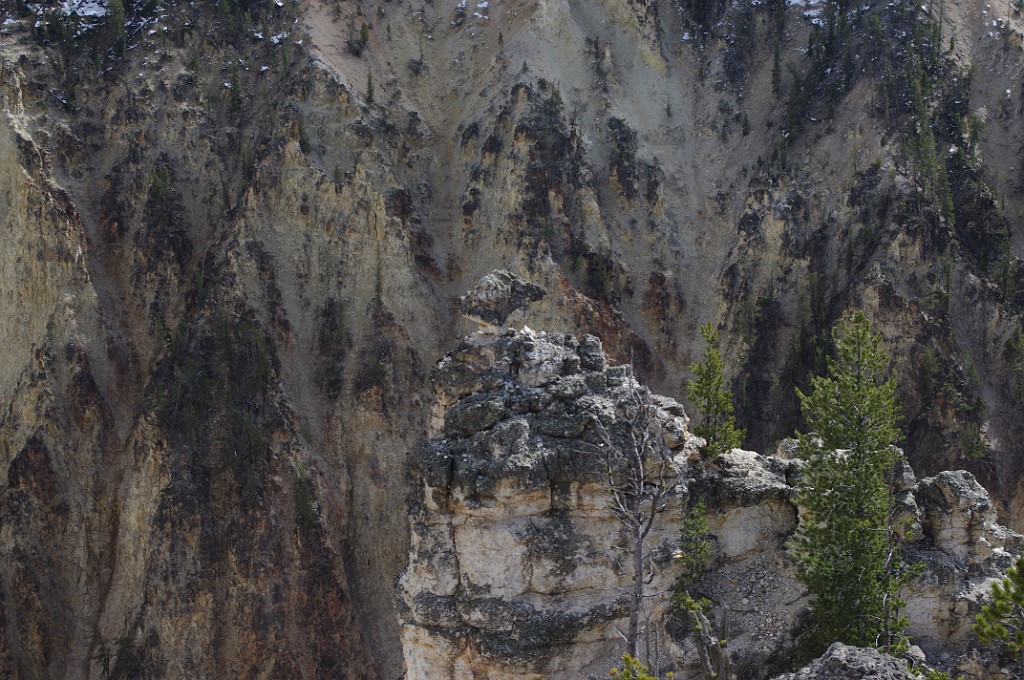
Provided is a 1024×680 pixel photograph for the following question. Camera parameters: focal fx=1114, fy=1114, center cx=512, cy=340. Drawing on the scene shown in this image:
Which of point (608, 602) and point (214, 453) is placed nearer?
point (608, 602)

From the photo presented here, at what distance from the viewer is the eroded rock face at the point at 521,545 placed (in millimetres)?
22062

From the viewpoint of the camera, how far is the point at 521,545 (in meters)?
22.4

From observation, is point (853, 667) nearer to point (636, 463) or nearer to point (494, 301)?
point (636, 463)

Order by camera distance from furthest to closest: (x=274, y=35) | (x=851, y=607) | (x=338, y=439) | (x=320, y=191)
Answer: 1. (x=274, y=35)
2. (x=320, y=191)
3. (x=338, y=439)
4. (x=851, y=607)

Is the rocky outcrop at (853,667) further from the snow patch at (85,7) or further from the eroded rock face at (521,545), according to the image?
the snow patch at (85,7)

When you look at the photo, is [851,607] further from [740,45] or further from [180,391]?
[740,45]

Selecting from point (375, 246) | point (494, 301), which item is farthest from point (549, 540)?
point (375, 246)

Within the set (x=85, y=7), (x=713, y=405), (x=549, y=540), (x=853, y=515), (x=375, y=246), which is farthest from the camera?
(x=85, y=7)

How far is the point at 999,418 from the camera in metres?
57.0

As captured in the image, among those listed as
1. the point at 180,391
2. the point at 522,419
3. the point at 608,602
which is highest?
the point at 180,391

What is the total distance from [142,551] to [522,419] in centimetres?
4009

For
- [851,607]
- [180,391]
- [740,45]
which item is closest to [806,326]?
[740,45]

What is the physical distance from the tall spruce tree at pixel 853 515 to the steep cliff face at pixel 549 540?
3.56ft

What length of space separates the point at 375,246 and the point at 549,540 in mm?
44403
